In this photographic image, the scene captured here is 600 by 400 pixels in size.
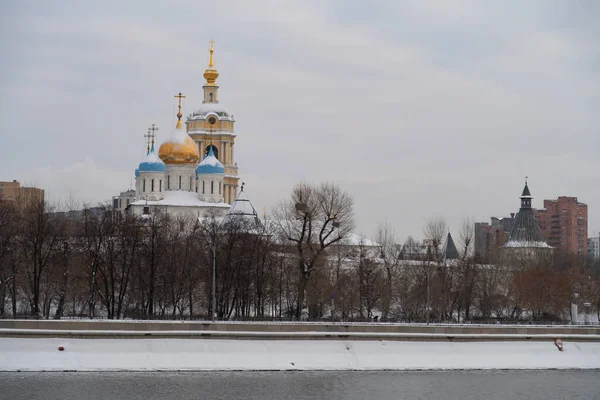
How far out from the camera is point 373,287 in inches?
2926

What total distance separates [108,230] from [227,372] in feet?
85.9

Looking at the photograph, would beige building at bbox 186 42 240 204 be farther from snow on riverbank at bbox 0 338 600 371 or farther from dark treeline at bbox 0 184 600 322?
snow on riverbank at bbox 0 338 600 371

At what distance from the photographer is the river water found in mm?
42938

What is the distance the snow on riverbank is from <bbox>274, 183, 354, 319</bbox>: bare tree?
1515 centimetres

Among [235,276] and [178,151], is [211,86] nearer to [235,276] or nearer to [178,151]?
[178,151]

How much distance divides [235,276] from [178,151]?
176ft

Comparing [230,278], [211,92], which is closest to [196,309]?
[230,278]

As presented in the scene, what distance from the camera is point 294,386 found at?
4634cm

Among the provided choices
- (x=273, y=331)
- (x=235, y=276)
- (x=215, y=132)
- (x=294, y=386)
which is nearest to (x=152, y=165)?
(x=215, y=132)

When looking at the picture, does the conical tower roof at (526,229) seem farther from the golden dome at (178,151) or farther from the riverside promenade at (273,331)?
Result: the riverside promenade at (273,331)

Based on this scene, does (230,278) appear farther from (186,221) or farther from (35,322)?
(186,221)

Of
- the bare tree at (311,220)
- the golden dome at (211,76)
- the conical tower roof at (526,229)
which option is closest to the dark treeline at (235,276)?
the bare tree at (311,220)

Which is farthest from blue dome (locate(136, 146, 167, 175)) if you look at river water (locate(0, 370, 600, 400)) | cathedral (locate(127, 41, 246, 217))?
river water (locate(0, 370, 600, 400))

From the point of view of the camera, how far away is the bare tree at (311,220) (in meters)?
68.6
